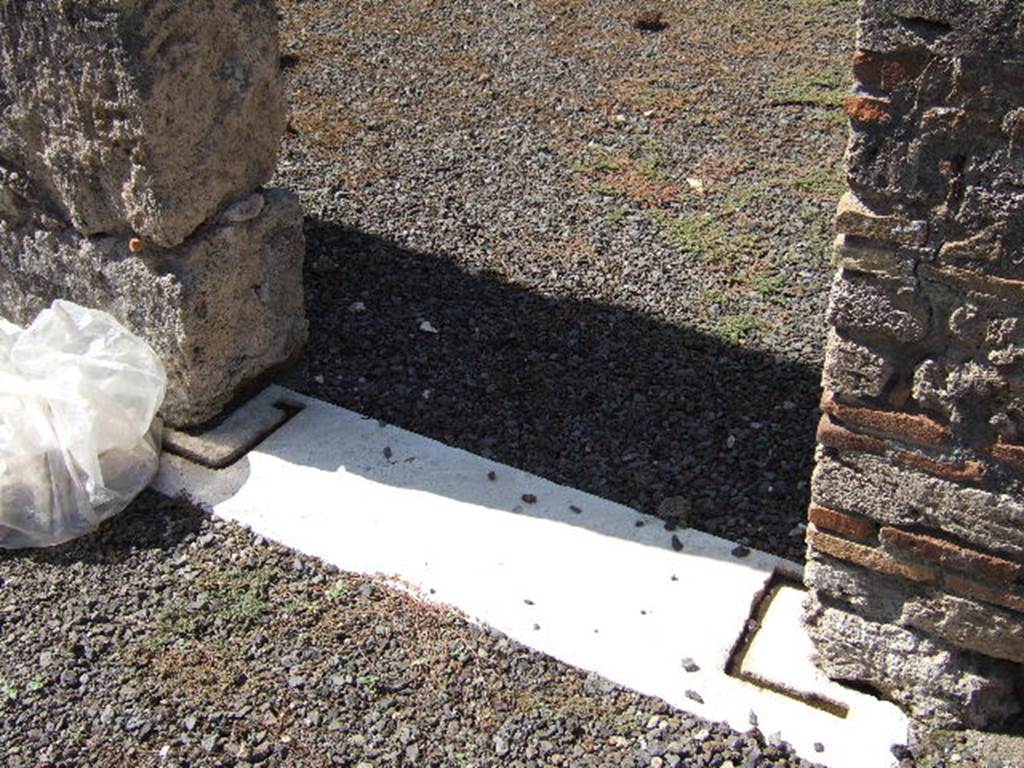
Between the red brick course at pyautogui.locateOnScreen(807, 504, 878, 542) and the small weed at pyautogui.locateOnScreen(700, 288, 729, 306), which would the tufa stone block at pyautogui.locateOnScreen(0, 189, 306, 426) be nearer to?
the small weed at pyautogui.locateOnScreen(700, 288, 729, 306)

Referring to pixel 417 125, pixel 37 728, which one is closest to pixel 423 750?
pixel 37 728

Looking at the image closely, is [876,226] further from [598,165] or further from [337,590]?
[598,165]

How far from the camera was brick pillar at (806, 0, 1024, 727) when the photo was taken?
2.50 meters

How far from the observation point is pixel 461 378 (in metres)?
4.53

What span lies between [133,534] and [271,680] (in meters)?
0.78

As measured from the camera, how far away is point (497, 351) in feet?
15.3

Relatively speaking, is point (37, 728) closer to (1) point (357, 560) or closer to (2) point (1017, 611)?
(1) point (357, 560)

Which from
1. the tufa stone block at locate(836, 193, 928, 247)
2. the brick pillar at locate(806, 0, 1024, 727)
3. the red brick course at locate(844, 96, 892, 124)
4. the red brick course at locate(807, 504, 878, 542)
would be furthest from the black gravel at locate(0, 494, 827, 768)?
the red brick course at locate(844, 96, 892, 124)

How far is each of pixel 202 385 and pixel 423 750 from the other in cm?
153

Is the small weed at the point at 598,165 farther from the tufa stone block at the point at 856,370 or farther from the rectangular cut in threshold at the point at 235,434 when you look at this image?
the tufa stone block at the point at 856,370

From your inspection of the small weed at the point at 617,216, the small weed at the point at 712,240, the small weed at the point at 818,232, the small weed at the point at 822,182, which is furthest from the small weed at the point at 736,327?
the small weed at the point at 822,182

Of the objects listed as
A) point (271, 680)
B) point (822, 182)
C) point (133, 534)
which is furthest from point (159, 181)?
point (822, 182)

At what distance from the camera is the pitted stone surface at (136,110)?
3611 mm

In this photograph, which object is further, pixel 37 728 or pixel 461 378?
pixel 461 378
